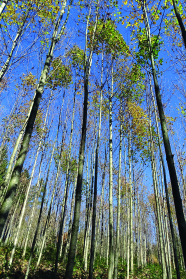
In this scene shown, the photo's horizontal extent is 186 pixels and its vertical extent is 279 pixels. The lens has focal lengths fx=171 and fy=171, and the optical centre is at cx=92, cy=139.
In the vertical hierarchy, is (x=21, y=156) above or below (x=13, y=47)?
below

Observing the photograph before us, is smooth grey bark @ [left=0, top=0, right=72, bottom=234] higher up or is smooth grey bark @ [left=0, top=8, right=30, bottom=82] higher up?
smooth grey bark @ [left=0, top=8, right=30, bottom=82]

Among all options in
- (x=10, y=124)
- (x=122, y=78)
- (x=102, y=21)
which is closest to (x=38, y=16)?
(x=102, y=21)

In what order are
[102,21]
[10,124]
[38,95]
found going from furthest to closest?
[10,124] < [102,21] < [38,95]

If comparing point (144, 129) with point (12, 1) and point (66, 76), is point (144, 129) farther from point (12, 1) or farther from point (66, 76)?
point (12, 1)

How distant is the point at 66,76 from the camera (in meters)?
7.07

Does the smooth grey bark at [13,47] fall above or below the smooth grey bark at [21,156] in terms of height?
above

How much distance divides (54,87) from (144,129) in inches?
189

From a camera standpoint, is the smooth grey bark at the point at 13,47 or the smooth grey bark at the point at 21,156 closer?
the smooth grey bark at the point at 21,156

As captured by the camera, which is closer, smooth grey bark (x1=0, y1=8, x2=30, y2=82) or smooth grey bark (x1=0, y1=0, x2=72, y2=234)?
smooth grey bark (x1=0, y1=0, x2=72, y2=234)

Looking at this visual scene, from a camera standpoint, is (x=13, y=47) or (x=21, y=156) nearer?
(x=21, y=156)

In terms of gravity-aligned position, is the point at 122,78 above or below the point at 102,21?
below

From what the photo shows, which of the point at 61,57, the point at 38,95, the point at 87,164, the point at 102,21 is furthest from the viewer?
the point at 87,164

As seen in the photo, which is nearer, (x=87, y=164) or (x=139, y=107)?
(x=139, y=107)

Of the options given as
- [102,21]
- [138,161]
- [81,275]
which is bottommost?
[81,275]
